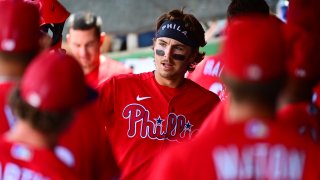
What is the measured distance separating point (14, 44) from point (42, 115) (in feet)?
2.42

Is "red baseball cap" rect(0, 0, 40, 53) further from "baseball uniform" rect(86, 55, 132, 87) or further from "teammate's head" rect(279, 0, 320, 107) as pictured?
"baseball uniform" rect(86, 55, 132, 87)

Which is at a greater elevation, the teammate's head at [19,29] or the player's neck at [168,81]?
the teammate's head at [19,29]

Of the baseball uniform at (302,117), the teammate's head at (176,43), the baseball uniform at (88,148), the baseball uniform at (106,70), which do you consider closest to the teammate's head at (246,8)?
the teammate's head at (176,43)

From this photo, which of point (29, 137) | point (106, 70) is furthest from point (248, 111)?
point (106, 70)

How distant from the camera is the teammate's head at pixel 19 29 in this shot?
3521 millimetres

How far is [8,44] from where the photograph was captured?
3514mm

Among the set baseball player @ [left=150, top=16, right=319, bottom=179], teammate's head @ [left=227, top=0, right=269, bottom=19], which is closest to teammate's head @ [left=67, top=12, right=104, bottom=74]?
teammate's head @ [left=227, top=0, right=269, bottom=19]

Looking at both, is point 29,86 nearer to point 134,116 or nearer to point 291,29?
point 291,29

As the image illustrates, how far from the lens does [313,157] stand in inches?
113

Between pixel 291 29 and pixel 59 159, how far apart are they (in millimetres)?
1306

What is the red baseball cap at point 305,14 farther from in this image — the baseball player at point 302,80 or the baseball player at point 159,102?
the baseball player at point 159,102

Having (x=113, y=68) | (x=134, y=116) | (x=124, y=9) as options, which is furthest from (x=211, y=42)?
(x=134, y=116)

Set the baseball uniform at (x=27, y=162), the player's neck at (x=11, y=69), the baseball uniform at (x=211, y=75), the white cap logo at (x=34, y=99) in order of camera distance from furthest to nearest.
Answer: the baseball uniform at (x=211, y=75), the player's neck at (x=11, y=69), the baseball uniform at (x=27, y=162), the white cap logo at (x=34, y=99)

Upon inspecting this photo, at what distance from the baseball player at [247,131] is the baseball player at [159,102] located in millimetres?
1772
